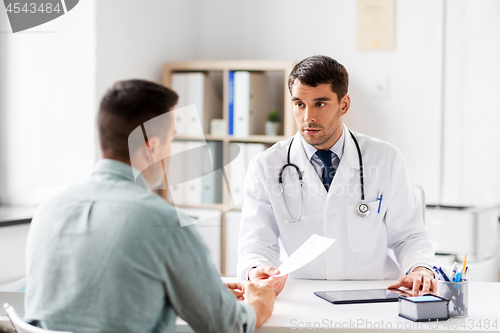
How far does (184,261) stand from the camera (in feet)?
3.05

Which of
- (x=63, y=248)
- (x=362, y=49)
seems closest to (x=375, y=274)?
(x=63, y=248)

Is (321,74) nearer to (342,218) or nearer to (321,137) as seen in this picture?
(321,137)

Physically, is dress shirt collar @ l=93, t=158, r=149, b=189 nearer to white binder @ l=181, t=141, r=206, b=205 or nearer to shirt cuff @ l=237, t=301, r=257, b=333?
white binder @ l=181, t=141, r=206, b=205

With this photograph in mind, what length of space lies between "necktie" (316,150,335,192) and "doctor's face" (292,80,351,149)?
40mm

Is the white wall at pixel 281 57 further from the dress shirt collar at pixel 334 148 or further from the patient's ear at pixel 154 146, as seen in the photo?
the patient's ear at pixel 154 146

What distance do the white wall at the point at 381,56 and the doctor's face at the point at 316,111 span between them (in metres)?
1.39

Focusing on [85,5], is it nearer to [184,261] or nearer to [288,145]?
[288,145]

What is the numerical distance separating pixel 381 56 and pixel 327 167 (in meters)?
1.51

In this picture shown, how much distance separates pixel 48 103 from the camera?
261cm

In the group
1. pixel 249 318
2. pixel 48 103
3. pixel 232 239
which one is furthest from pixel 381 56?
pixel 249 318

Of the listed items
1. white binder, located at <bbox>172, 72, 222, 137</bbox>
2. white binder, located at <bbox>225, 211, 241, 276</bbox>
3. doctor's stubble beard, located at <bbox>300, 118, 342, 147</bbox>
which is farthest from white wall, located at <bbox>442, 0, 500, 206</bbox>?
doctor's stubble beard, located at <bbox>300, 118, 342, 147</bbox>

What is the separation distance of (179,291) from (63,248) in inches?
8.8

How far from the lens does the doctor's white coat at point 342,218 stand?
1.64 m

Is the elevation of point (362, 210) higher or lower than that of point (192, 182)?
lower
